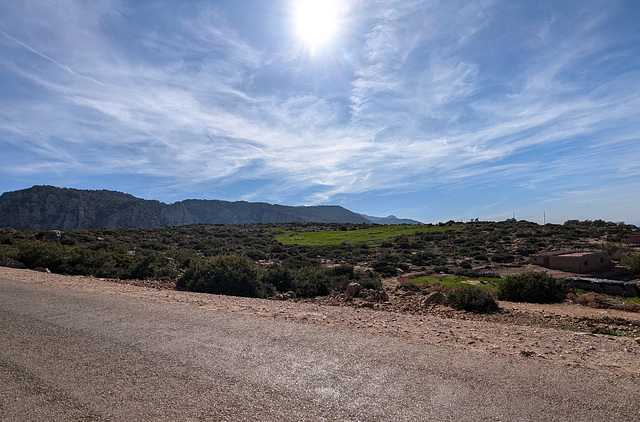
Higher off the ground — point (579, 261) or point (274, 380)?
point (579, 261)

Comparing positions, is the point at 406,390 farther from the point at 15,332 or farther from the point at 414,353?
the point at 15,332

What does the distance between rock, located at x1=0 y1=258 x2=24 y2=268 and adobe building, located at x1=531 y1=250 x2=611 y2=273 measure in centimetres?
3054

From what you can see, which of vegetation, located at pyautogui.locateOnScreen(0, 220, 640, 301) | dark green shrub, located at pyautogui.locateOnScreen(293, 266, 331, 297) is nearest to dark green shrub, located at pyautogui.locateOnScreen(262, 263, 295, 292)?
vegetation, located at pyautogui.locateOnScreen(0, 220, 640, 301)

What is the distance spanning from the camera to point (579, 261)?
64.1 ft

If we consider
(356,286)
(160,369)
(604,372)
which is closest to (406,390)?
(604,372)

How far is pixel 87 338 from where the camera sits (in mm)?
6129

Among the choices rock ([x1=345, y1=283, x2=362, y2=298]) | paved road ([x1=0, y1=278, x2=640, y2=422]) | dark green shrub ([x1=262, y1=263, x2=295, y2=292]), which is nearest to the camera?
paved road ([x1=0, y1=278, x2=640, y2=422])

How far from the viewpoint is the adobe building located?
19594 mm

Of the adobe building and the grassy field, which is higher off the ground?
the adobe building

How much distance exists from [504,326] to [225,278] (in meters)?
9.93

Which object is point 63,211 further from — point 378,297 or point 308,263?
point 378,297

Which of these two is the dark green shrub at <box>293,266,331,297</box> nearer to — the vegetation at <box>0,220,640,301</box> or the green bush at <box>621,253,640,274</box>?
the vegetation at <box>0,220,640,301</box>

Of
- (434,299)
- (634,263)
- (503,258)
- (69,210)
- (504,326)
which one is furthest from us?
(69,210)

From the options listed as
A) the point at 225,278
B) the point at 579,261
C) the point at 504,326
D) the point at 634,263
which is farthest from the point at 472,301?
the point at 634,263
